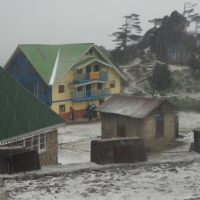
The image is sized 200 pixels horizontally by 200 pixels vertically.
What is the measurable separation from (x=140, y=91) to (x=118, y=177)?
4257cm

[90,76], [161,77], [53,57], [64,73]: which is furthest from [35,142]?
[161,77]

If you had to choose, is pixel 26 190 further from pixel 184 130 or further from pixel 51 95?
pixel 51 95

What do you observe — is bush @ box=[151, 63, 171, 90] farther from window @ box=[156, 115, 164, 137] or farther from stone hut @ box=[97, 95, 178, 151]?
window @ box=[156, 115, 164, 137]

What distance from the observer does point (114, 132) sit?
971 inches

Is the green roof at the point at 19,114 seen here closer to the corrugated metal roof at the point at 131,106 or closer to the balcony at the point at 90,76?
the corrugated metal roof at the point at 131,106

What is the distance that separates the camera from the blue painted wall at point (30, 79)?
3750 centimetres

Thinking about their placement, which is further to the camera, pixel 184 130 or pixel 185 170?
pixel 184 130

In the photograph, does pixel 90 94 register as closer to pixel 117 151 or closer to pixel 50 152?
pixel 50 152

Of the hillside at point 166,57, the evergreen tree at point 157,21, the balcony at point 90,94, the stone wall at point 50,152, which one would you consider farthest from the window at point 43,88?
the evergreen tree at point 157,21

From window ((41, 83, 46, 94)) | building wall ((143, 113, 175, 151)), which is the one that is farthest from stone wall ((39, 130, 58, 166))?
window ((41, 83, 46, 94))

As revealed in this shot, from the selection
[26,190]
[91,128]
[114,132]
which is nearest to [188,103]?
[91,128]

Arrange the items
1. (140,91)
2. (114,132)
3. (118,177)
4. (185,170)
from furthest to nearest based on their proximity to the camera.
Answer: (140,91) → (114,132) → (185,170) → (118,177)

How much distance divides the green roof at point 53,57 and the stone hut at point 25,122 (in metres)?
20.1

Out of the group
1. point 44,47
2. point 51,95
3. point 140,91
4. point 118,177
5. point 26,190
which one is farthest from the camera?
point 140,91
